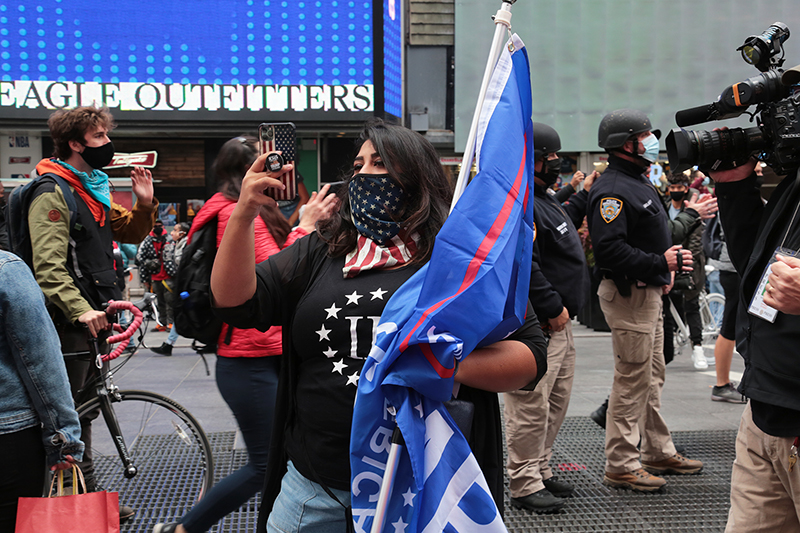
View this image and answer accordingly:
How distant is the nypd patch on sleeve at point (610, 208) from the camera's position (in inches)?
169

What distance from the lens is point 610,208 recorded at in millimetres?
4332

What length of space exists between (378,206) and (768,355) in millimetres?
1359

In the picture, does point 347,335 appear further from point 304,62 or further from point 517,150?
point 304,62

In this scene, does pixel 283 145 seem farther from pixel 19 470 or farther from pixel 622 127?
pixel 622 127

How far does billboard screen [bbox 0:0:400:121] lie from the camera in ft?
40.4

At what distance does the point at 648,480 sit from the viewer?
427cm

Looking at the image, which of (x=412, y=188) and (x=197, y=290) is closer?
(x=412, y=188)

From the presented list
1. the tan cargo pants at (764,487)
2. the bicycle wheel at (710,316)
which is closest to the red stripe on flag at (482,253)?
the tan cargo pants at (764,487)

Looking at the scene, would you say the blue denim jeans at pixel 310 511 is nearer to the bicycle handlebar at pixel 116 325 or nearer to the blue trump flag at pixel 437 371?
the blue trump flag at pixel 437 371

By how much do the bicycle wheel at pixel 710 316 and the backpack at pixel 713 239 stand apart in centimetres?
126

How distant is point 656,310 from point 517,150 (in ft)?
A: 9.32

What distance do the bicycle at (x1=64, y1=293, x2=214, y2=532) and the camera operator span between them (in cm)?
277

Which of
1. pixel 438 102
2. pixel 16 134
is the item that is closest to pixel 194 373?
pixel 16 134

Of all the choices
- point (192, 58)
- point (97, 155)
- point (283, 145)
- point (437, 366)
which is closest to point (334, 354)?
point (437, 366)
